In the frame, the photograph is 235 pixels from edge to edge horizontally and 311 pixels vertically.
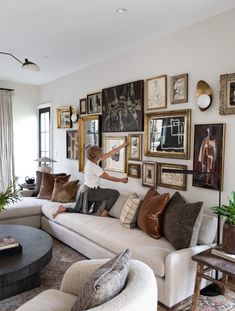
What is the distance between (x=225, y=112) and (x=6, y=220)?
336 centimetres

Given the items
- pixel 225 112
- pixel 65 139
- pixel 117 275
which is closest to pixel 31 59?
pixel 65 139

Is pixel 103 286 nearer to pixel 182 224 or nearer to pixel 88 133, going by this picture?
pixel 182 224

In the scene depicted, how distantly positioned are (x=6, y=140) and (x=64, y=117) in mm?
1489

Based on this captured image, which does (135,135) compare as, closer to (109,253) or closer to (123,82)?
(123,82)

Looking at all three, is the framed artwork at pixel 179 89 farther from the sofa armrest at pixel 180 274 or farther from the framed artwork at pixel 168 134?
the sofa armrest at pixel 180 274

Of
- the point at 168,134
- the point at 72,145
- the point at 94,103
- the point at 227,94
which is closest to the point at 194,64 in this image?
the point at 227,94

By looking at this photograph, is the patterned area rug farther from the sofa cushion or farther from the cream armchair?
the cream armchair

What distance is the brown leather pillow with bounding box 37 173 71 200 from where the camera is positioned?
182 inches

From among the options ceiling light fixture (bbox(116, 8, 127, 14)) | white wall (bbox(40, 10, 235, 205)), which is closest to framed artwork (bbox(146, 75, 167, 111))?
white wall (bbox(40, 10, 235, 205))

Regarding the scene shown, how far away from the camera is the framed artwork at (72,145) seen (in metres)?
5.04

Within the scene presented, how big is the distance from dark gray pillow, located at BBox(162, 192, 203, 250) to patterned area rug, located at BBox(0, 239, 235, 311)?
0.51m

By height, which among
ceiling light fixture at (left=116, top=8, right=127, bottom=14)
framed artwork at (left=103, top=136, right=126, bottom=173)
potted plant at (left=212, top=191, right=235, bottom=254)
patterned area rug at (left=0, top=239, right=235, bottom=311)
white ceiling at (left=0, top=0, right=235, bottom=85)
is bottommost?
patterned area rug at (left=0, top=239, right=235, bottom=311)

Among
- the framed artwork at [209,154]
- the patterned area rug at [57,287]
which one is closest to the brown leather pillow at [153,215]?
the framed artwork at [209,154]

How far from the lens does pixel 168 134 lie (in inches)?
128
